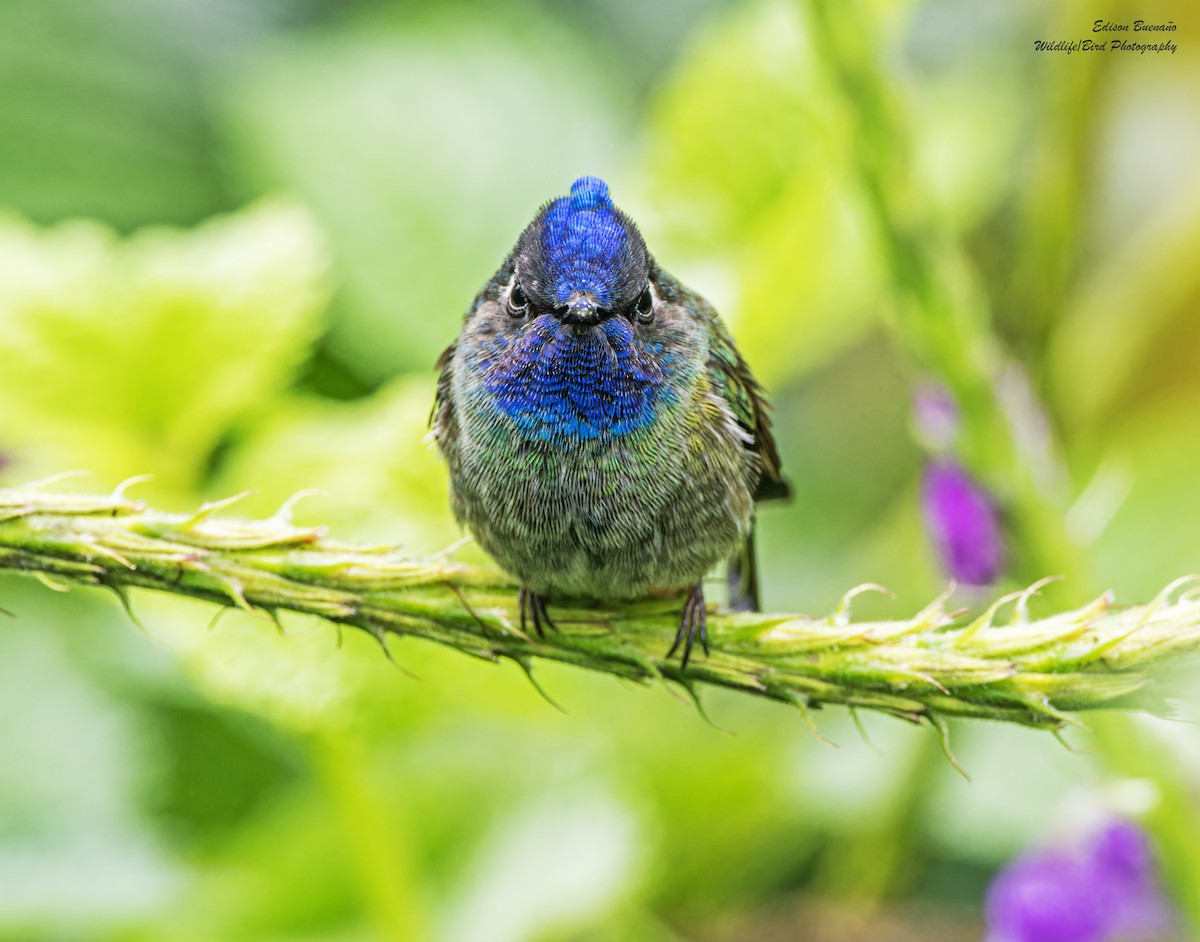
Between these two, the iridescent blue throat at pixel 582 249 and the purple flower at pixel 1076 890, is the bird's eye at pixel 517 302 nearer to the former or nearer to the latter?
the iridescent blue throat at pixel 582 249

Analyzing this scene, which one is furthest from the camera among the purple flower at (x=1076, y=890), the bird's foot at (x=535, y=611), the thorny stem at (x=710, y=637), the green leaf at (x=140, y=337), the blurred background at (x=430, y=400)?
the green leaf at (x=140, y=337)

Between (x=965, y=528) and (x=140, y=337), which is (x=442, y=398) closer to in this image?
(x=140, y=337)

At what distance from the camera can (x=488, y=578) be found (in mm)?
1921

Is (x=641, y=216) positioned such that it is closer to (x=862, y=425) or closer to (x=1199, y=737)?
(x=1199, y=737)

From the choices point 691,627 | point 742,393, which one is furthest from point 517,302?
point 691,627

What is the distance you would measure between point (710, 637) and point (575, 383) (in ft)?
1.60

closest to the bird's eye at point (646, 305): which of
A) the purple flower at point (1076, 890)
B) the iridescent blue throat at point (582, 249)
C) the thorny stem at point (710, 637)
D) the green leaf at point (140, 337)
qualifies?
the iridescent blue throat at point (582, 249)

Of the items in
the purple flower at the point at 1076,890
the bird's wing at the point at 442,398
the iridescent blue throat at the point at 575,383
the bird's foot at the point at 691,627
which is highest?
the bird's wing at the point at 442,398

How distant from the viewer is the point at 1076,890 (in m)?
2.27

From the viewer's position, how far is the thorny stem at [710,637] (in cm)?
156

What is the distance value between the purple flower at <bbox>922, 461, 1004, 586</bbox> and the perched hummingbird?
47cm

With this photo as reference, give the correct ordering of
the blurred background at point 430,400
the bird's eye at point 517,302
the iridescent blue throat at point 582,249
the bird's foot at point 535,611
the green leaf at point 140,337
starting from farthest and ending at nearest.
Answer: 1. the green leaf at point 140,337
2. the blurred background at point 430,400
3. the bird's eye at point 517,302
4. the iridescent blue throat at point 582,249
5. the bird's foot at point 535,611

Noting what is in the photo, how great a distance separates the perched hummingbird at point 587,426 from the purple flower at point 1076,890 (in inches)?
30.0

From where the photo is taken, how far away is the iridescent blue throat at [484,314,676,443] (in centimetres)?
209
